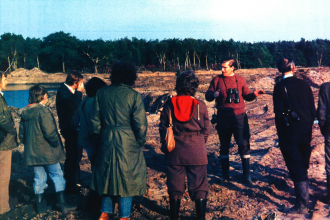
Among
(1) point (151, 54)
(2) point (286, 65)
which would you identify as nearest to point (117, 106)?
(2) point (286, 65)

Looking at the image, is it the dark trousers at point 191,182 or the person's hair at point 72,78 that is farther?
the person's hair at point 72,78

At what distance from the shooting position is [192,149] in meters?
3.37

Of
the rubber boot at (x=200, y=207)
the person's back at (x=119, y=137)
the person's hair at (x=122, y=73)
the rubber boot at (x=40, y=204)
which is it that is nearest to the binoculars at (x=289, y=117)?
the rubber boot at (x=200, y=207)

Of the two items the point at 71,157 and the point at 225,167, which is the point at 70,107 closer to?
the point at 71,157

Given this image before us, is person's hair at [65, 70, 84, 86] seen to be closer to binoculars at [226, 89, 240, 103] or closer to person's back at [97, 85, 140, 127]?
person's back at [97, 85, 140, 127]

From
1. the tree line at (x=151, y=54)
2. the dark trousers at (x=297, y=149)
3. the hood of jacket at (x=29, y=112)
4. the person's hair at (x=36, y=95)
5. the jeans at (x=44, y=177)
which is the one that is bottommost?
the jeans at (x=44, y=177)

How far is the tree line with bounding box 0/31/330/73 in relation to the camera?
47156 mm

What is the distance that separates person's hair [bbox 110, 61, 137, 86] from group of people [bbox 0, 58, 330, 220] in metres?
0.01

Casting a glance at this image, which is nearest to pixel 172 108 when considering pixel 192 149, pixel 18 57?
pixel 192 149

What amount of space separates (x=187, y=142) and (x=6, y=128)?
2.04 meters

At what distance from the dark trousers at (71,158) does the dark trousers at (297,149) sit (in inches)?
110

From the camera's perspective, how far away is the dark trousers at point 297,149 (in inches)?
148

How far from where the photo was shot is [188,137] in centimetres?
341

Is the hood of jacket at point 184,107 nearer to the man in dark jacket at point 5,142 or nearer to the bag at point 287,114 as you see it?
the bag at point 287,114
